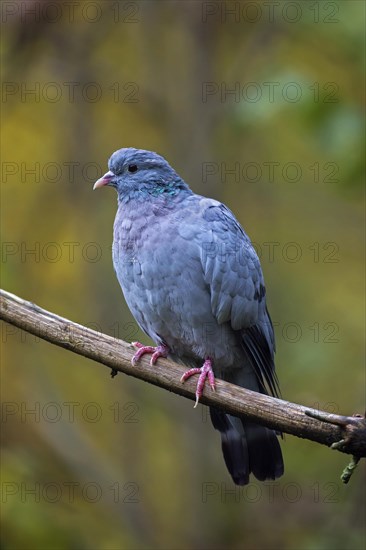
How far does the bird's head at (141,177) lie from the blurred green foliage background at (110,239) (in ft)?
3.07

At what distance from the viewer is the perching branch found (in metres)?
4.05

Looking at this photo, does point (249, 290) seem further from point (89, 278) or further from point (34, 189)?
point (34, 189)

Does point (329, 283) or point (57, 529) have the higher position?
point (329, 283)

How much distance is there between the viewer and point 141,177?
5.51m

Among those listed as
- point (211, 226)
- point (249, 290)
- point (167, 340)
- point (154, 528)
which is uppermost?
point (211, 226)

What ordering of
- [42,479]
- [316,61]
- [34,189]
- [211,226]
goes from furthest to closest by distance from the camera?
[34,189], [316,61], [42,479], [211,226]

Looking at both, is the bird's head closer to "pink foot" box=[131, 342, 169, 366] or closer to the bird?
the bird

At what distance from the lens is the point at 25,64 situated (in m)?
6.99

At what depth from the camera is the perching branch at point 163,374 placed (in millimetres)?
4049

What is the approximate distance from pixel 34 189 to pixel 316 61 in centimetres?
305

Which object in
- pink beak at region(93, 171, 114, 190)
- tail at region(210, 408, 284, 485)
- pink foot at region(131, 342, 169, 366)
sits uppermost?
pink beak at region(93, 171, 114, 190)

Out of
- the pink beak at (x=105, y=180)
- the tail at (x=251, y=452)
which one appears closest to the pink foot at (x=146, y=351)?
the tail at (x=251, y=452)

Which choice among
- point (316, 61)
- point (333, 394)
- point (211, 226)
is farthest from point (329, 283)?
point (211, 226)

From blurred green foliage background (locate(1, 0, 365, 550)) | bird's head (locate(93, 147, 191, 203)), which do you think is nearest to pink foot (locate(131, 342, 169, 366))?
bird's head (locate(93, 147, 191, 203))
